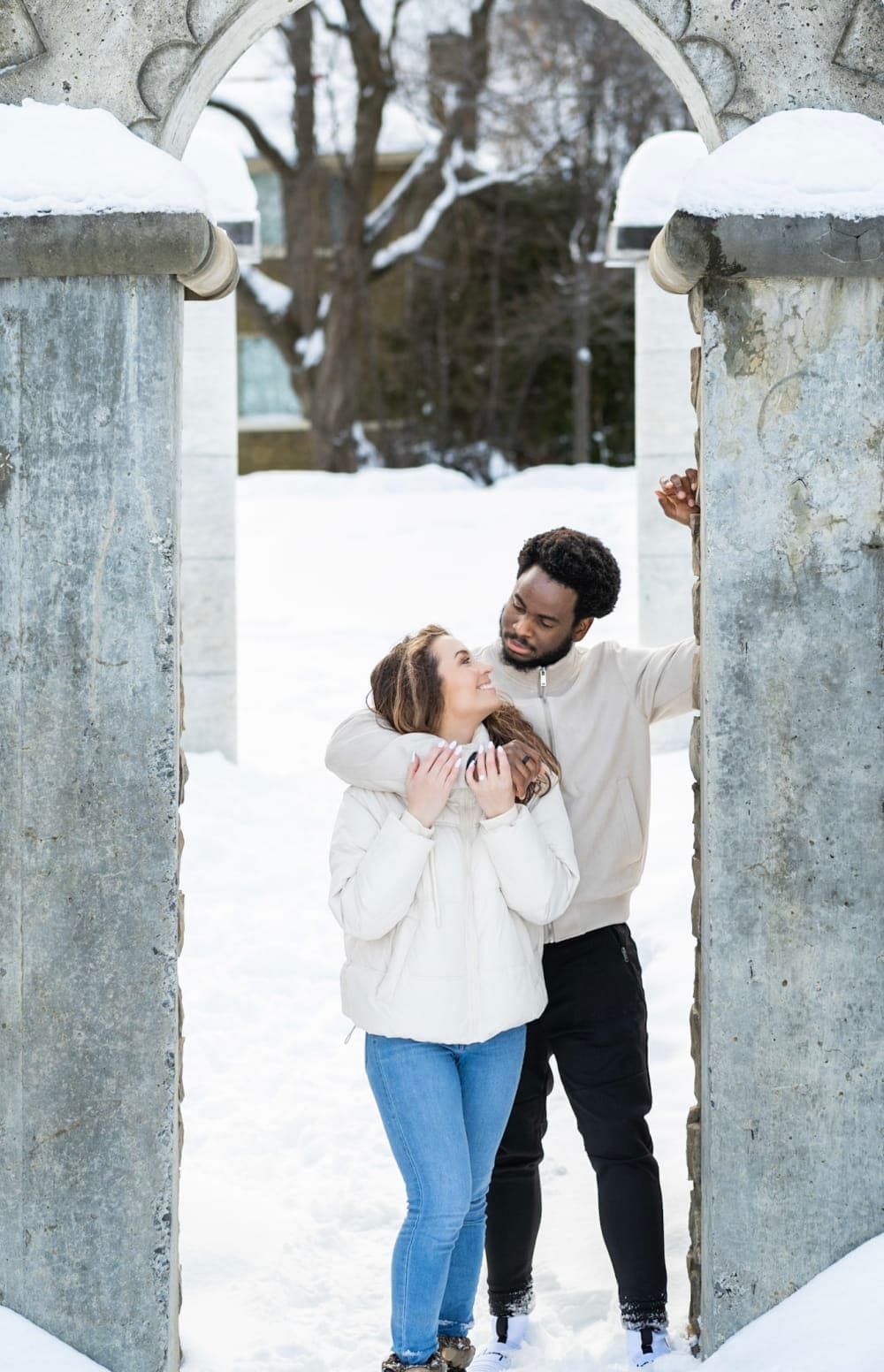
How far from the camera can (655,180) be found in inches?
362

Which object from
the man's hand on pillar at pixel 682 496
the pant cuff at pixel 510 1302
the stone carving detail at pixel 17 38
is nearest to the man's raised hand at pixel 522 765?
the man's hand on pillar at pixel 682 496

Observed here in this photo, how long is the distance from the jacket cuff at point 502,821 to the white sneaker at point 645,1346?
4.28 ft

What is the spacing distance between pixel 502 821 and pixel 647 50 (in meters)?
1.74

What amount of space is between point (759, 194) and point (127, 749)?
1795 millimetres

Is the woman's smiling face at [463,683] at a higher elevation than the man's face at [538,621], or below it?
below

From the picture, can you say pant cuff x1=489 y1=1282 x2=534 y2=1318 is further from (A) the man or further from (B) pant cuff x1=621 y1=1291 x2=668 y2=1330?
(B) pant cuff x1=621 y1=1291 x2=668 y2=1330

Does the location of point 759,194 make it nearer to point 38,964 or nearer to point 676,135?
point 38,964

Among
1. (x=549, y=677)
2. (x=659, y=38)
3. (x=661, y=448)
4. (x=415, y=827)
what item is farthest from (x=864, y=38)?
(x=661, y=448)

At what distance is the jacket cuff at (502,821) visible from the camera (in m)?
3.18

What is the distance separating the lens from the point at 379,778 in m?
A: 3.25

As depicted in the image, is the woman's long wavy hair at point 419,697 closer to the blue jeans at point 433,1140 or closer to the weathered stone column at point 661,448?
the blue jeans at point 433,1140

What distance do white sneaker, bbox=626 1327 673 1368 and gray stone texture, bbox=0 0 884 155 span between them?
272 centimetres

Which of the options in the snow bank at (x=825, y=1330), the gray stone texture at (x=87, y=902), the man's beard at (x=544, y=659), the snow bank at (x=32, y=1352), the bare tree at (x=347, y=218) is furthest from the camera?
the bare tree at (x=347, y=218)

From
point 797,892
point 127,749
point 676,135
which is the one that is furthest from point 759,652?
point 676,135
